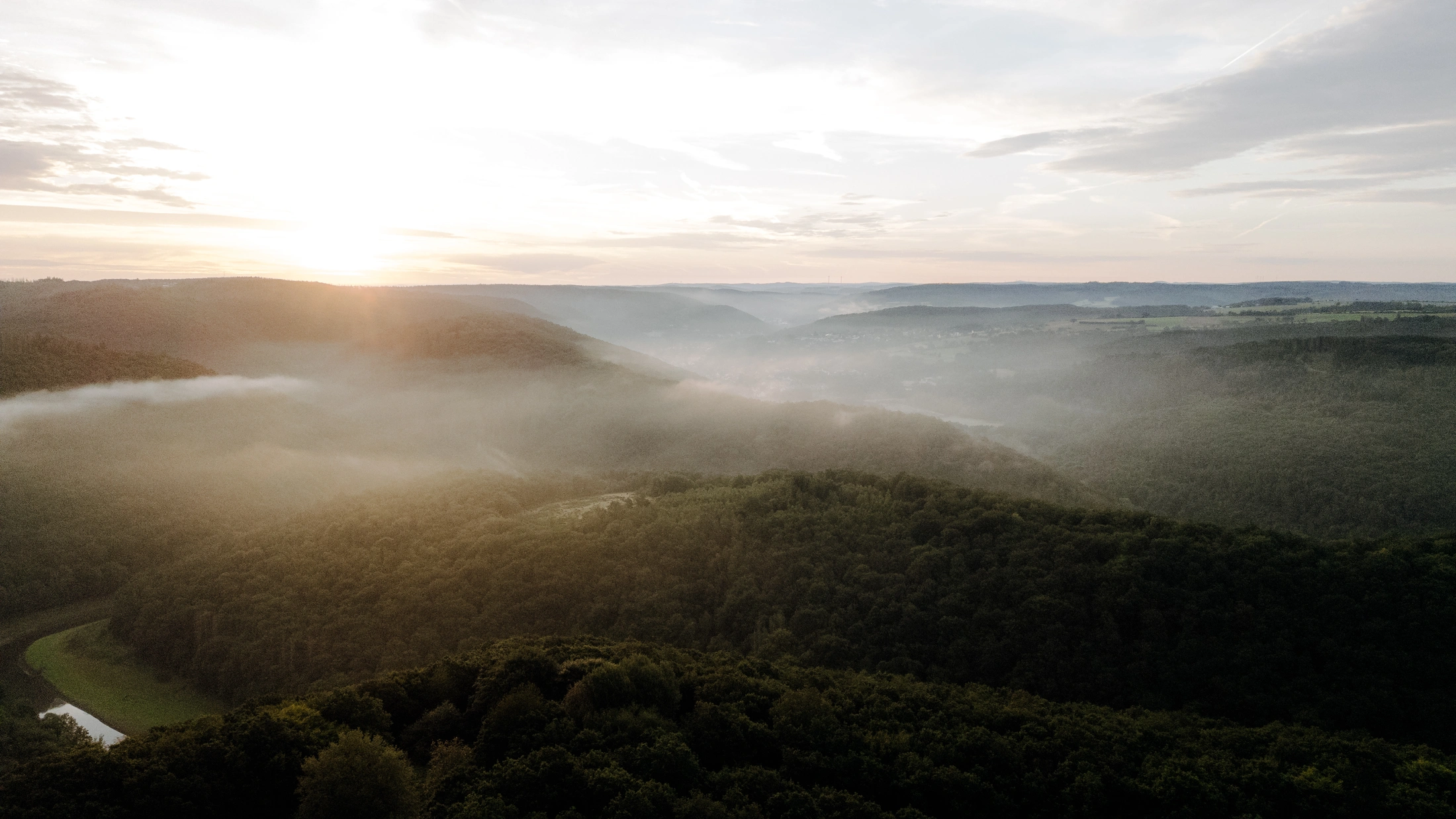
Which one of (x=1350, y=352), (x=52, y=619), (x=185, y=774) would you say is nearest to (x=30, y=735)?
(x=185, y=774)

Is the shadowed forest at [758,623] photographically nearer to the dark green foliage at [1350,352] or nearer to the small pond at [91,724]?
the small pond at [91,724]

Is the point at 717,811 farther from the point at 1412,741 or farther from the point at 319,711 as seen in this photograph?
the point at 1412,741

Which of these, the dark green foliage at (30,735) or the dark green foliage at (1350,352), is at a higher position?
the dark green foliage at (1350,352)

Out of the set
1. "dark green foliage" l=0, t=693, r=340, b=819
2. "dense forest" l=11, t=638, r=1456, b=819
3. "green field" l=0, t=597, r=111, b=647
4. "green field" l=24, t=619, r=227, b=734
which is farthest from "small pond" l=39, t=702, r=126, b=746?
"dark green foliage" l=0, t=693, r=340, b=819

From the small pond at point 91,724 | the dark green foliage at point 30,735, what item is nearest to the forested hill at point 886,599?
the small pond at point 91,724

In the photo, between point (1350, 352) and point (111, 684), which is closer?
point (111, 684)

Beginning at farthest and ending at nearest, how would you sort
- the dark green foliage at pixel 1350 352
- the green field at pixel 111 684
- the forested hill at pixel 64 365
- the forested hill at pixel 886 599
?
the dark green foliage at pixel 1350 352 < the forested hill at pixel 64 365 < the green field at pixel 111 684 < the forested hill at pixel 886 599

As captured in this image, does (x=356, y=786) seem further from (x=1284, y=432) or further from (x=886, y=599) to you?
(x=1284, y=432)
